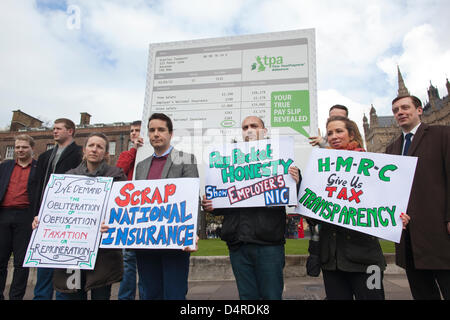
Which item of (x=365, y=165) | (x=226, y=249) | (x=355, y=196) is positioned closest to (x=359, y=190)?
(x=355, y=196)

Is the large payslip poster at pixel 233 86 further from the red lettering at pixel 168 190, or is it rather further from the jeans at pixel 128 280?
the red lettering at pixel 168 190

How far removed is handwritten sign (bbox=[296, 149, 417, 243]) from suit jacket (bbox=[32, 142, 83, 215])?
114 inches

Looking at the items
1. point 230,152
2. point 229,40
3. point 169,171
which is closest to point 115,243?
point 169,171

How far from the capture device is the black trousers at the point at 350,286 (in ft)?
6.94

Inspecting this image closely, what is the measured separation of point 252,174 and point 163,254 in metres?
1.08

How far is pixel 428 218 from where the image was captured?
2434mm

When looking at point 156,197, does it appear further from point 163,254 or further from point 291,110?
point 291,110

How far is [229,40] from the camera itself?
204 inches

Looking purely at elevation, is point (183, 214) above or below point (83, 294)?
above

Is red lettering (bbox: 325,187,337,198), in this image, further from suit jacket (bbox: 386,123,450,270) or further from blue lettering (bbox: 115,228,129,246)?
blue lettering (bbox: 115,228,129,246)

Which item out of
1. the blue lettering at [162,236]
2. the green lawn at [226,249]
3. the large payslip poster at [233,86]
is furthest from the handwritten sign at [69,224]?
the green lawn at [226,249]

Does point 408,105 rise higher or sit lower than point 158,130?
higher

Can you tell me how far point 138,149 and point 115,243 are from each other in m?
2.16
